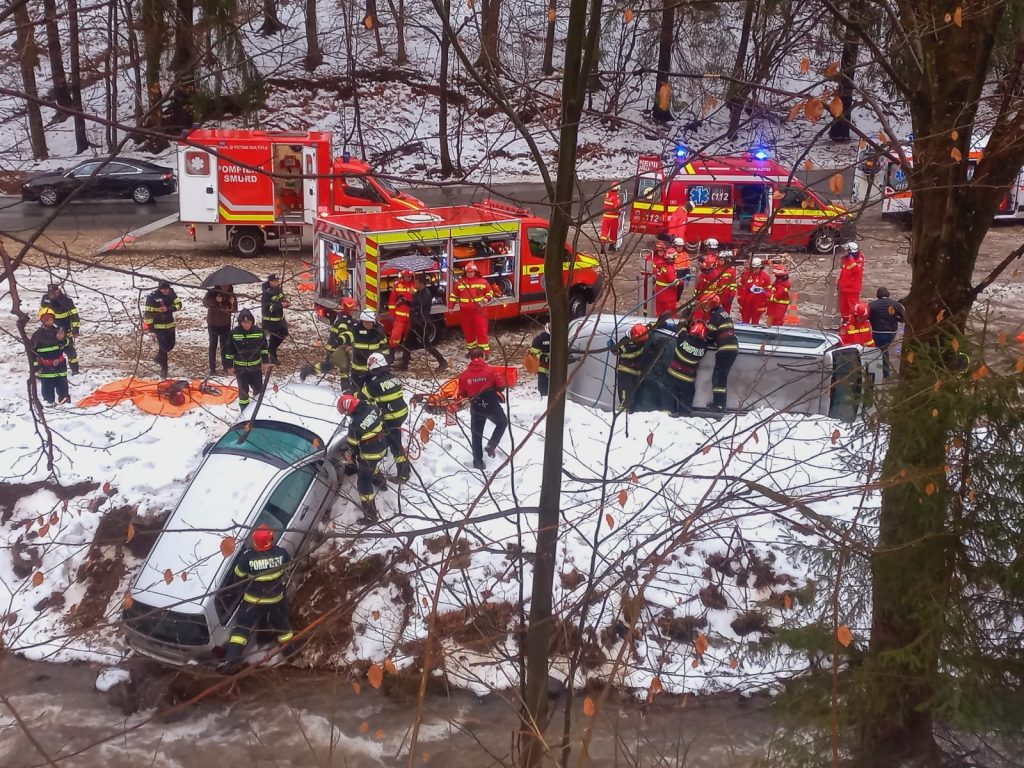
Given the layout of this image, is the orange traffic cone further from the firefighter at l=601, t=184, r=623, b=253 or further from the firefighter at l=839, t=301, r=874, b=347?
the firefighter at l=601, t=184, r=623, b=253

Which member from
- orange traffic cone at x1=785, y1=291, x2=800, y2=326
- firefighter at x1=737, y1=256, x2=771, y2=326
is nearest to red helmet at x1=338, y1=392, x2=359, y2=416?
firefighter at x1=737, y1=256, x2=771, y2=326

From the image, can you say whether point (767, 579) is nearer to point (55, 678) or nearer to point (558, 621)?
point (558, 621)

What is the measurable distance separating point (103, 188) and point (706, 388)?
763 inches

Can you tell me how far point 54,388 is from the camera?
1102 cm

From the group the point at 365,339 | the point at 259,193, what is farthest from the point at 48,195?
the point at 365,339

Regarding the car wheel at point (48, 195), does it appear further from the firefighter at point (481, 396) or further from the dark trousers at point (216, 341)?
the firefighter at point (481, 396)

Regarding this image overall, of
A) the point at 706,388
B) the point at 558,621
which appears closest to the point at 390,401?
the point at 706,388

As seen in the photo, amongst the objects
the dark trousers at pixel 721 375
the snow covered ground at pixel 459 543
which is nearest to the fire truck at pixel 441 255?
the dark trousers at pixel 721 375

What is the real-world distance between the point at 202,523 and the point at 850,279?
9.84 m

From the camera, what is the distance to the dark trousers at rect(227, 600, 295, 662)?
7.63 meters

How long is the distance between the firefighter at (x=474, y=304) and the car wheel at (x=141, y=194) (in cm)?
1437

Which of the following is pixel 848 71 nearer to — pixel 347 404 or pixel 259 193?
pixel 347 404

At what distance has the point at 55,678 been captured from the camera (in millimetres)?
8219

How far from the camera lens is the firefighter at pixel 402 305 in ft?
41.0
